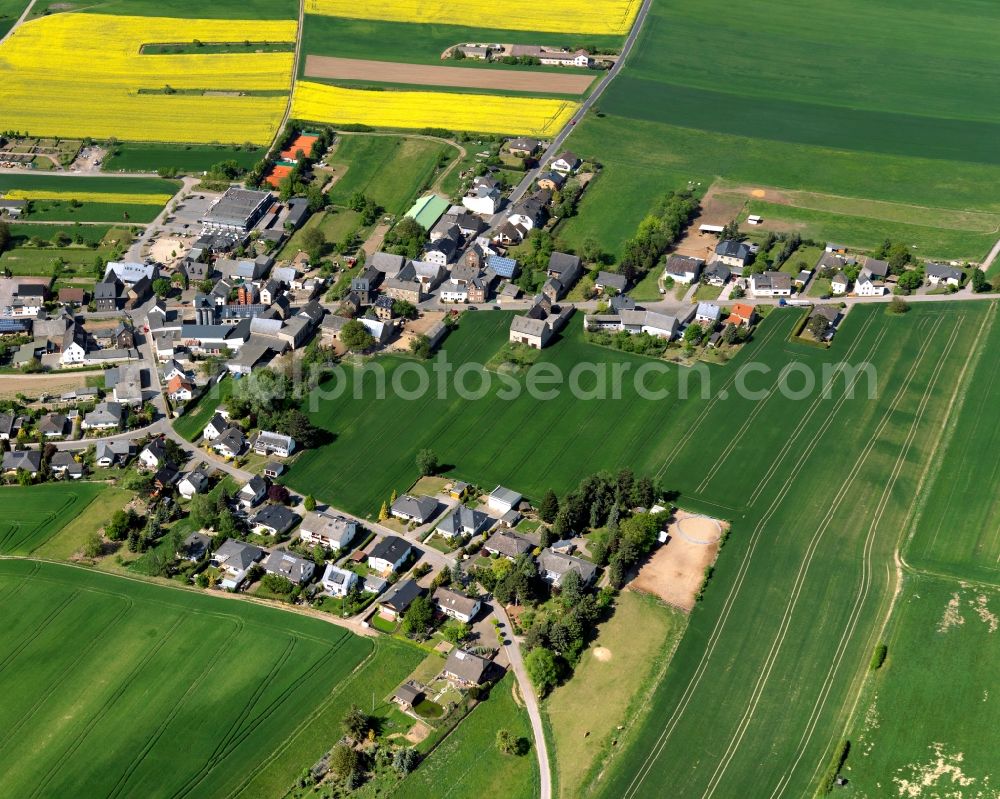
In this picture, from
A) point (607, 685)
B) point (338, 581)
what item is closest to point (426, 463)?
point (338, 581)

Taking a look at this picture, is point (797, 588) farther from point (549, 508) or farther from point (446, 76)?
point (446, 76)

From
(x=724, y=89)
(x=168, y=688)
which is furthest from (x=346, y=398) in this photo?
(x=724, y=89)

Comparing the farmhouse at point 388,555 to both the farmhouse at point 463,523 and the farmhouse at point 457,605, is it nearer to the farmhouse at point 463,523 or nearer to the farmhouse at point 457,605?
the farmhouse at point 463,523

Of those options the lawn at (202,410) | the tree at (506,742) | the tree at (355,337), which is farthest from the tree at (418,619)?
the tree at (355,337)

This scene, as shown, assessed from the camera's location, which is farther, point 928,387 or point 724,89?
point 724,89

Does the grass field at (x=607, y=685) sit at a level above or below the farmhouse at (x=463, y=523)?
below

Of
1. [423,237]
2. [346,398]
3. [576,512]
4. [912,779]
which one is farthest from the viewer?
[423,237]

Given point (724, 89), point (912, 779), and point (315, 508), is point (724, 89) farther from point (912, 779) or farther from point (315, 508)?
point (912, 779)
